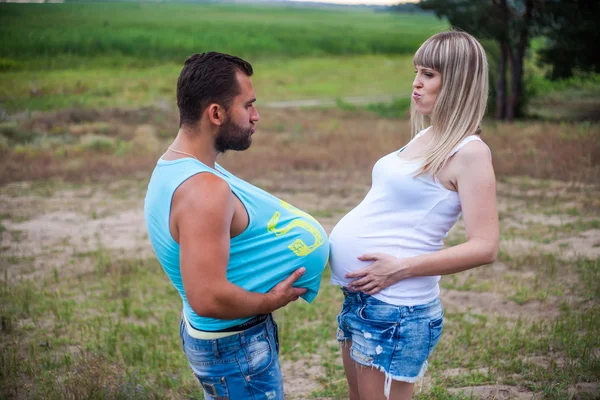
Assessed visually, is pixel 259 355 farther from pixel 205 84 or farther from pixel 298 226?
pixel 205 84

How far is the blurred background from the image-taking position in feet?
14.0

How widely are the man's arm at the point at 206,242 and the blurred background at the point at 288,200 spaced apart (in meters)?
1.94

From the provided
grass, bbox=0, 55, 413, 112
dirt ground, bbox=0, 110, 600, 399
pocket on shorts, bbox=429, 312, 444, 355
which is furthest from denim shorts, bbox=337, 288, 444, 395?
grass, bbox=0, 55, 413, 112

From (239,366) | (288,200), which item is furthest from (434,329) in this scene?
(288,200)

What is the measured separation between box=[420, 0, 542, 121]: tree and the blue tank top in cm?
1721

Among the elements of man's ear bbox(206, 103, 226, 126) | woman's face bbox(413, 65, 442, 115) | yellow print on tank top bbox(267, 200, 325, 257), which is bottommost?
yellow print on tank top bbox(267, 200, 325, 257)

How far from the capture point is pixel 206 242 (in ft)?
6.38

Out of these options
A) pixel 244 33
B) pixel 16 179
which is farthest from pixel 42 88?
pixel 244 33

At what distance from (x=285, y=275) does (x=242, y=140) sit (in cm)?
54

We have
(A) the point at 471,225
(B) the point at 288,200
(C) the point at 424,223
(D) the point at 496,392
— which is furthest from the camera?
(B) the point at 288,200

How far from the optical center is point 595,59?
58.2ft

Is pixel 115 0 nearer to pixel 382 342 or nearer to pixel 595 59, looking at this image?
pixel 595 59

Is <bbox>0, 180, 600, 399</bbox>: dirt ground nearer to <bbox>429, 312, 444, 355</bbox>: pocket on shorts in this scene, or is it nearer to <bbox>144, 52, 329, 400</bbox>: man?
<bbox>429, 312, 444, 355</bbox>: pocket on shorts

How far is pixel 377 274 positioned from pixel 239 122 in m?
0.79
